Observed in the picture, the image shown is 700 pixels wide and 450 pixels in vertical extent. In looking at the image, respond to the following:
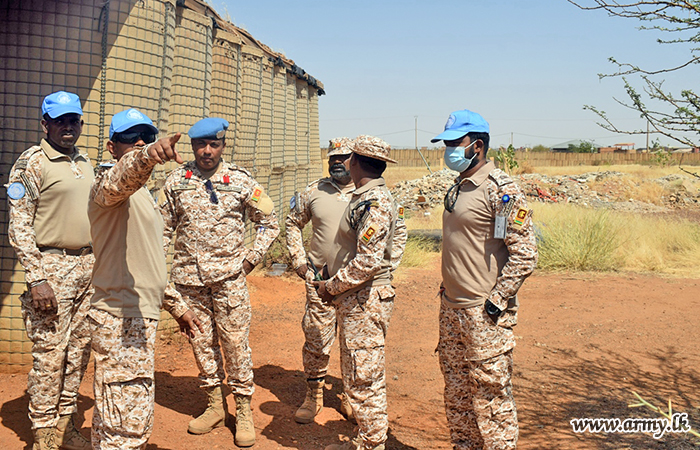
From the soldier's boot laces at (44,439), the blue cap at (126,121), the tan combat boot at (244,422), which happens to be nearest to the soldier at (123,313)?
the blue cap at (126,121)

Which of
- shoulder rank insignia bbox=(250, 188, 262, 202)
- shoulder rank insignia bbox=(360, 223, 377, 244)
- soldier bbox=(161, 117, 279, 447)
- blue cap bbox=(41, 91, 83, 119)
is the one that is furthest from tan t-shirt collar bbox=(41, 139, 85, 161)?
shoulder rank insignia bbox=(360, 223, 377, 244)

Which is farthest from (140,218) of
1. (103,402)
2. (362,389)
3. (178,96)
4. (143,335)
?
(178,96)

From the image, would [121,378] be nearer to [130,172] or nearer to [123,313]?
[123,313]

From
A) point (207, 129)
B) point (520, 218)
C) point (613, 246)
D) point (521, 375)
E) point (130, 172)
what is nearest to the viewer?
point (130, 172)

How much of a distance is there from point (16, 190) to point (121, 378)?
149 centimetres

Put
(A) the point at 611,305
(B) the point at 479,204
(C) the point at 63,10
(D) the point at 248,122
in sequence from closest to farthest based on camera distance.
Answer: (B) the point at 479,204 < (C) the point at 63,10 < (A) the point at 611,305 < (D) the point at 248,122

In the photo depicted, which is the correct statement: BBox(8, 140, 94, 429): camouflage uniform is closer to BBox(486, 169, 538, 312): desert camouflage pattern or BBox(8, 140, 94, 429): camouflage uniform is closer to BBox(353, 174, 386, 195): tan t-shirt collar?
BBox(353, 174, 386, 195): tan t-shirt collar

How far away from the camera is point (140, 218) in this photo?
294 centimetres

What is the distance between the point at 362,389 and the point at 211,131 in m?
1.94

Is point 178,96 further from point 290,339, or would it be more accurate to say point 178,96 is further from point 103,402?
point 103,402

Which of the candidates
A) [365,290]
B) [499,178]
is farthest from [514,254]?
[365,290]

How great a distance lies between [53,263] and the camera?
376 centimetres

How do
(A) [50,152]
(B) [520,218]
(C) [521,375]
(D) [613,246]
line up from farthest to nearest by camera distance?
1. (D) [613,246]
2. (C) [521,375]
3. (A) [50,152]
4. (B) [520,218]

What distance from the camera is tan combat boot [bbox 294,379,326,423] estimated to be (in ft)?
15.5
